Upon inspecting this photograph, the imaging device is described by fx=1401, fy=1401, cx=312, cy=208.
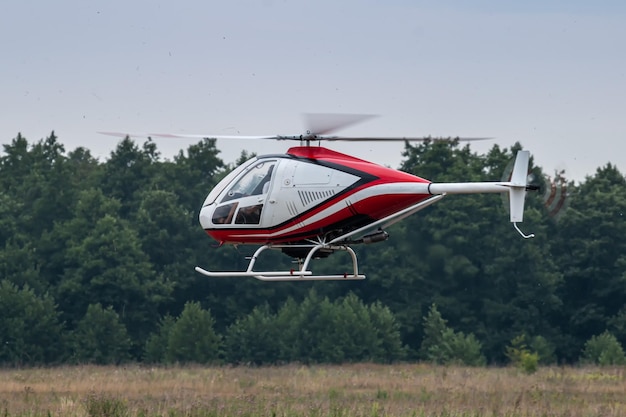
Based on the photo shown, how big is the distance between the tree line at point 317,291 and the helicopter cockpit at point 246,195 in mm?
26874

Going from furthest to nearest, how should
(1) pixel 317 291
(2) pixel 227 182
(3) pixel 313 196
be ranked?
(1) pixel 317 291 < (2) pixel 227 182 < (3) pixel 313 196

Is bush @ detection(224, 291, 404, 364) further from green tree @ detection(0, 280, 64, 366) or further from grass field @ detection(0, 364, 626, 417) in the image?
grass field @ detection(0, 364, 626, 417)

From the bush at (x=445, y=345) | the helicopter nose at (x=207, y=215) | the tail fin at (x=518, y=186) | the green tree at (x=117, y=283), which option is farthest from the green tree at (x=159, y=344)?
the tail fin at (x=518, y=186)

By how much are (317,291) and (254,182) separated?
40.7 m

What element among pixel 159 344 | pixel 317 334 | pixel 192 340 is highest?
pixel 317 334

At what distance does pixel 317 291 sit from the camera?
6200 cm

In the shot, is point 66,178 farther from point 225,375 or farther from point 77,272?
point 225,375

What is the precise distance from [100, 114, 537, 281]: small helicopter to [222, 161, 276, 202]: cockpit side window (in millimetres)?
15

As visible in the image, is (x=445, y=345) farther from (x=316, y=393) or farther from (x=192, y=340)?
(x=316, y=393)

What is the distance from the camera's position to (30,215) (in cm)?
6569

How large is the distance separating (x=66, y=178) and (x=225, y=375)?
107 feet

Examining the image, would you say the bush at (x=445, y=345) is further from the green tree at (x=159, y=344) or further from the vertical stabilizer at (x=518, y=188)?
the vertical stabilizer at (x=518, y=188)

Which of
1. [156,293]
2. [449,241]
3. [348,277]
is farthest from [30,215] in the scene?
[348,277]

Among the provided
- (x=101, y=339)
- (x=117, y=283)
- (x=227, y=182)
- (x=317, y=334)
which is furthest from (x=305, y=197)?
(x=117, y=283)
